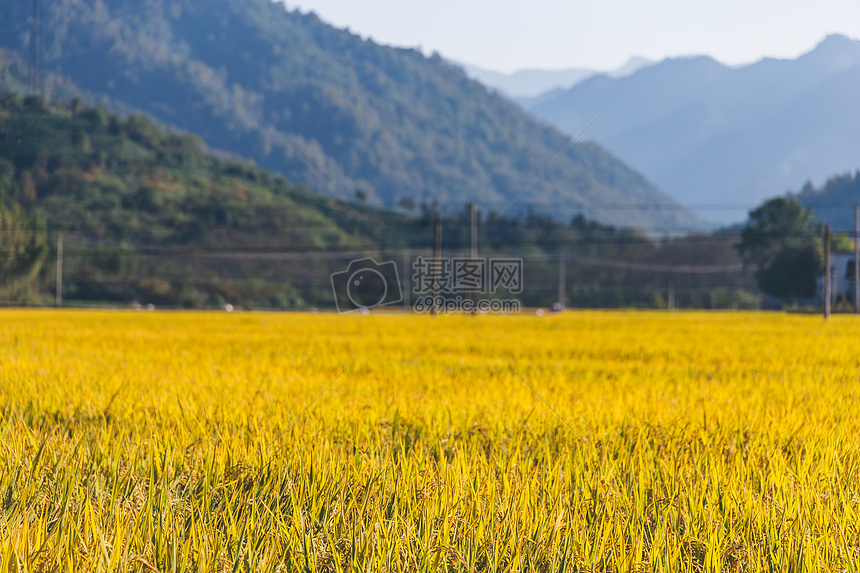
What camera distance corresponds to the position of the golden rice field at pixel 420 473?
67.5 inches

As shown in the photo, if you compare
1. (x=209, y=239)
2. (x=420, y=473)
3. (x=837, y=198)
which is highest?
(x=837, y=198)

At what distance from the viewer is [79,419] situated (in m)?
3.62

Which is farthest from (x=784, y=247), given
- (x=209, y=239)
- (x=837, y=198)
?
(x=209, y=239)

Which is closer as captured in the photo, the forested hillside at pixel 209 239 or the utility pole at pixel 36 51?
the utility pole at pixel 36 51

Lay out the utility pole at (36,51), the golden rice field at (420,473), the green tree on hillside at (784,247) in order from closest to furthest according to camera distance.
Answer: the golden rice field at (420,473)
the utility pole at (36,51)
the green tree on hillside at (784,247)

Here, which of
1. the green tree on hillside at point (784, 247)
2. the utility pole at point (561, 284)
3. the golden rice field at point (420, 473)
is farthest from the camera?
the utility pole at point (561, 284)

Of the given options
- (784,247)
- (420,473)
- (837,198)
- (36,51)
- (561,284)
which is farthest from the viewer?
(837,198)

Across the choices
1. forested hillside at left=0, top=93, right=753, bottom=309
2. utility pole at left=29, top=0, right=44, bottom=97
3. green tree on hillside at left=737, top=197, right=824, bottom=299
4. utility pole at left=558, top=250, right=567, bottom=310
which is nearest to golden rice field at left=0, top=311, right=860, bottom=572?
utility pole at left=29, top=0, right=44, bottom=97

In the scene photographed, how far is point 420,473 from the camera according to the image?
2.44m

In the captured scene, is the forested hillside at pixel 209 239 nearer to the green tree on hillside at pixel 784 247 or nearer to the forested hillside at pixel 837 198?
the green tree on hillside at pixel 784 247

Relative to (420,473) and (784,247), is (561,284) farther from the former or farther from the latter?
(420,473)

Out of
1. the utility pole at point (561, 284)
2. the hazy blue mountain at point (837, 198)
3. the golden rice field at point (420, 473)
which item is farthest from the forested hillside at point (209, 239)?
the golden rice field at point (420, 473)

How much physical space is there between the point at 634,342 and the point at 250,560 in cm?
977

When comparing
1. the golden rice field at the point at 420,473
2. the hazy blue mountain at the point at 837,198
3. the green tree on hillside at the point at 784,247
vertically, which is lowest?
the golden rice field at the point at 420,473
